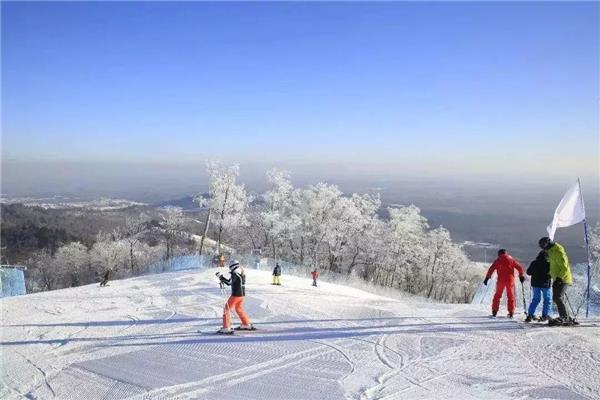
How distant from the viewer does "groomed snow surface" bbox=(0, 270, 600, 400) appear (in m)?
6.93

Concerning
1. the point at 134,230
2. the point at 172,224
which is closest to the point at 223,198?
the point at 172,224

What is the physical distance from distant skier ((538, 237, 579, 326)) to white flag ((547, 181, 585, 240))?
2199 millimetres

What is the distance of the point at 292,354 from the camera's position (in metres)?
8.52

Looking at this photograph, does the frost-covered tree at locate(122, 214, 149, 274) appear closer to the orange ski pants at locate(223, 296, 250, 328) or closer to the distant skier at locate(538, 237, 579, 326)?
the orange ski pants at locate(223, 296, 250, 328)

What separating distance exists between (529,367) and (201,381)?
551 cm

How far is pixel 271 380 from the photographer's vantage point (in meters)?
7.25

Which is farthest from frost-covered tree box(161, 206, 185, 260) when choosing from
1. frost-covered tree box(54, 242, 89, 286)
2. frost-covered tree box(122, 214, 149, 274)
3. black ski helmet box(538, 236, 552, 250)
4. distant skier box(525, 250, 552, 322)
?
black ski helmet box(538, 236, 552, 250)

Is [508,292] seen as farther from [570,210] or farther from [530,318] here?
[570,210]

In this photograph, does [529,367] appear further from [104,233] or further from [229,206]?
[104,233]

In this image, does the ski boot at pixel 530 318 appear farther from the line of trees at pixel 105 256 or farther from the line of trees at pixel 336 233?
the line of trees at pixel 105 256

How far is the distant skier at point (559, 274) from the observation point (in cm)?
1042

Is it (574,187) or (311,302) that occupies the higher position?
(574,187)

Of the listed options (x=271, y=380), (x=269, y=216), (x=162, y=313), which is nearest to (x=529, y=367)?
(x=271, y=380)

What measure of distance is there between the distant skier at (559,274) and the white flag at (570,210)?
2199 millimetres
